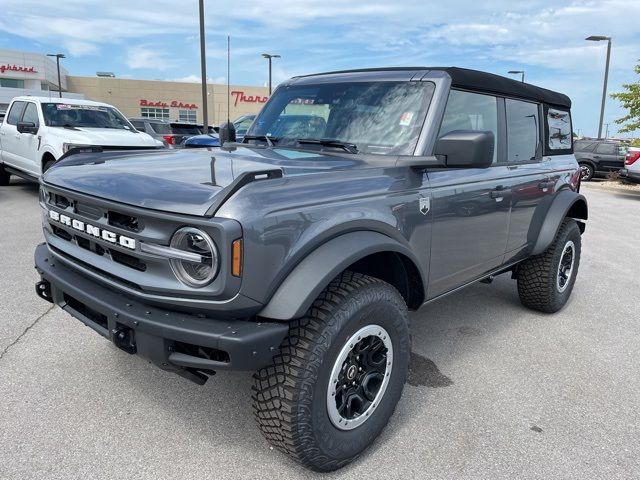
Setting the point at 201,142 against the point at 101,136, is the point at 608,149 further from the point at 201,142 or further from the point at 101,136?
the point at 201,142

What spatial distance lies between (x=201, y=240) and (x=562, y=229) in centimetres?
363

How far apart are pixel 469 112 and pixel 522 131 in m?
0.91

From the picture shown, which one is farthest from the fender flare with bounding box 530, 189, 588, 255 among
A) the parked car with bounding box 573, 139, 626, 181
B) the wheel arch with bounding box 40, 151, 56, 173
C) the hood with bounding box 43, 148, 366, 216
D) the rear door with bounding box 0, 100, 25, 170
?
the parked car with bounding box 573, 139, 626, 181

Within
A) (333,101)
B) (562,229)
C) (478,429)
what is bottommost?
(478,429)

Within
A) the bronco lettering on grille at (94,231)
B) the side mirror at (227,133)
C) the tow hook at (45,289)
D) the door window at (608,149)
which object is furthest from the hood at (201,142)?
the door window at (608,149)

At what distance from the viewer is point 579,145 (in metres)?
20.0

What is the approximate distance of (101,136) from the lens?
8.52m

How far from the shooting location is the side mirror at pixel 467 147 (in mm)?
2701

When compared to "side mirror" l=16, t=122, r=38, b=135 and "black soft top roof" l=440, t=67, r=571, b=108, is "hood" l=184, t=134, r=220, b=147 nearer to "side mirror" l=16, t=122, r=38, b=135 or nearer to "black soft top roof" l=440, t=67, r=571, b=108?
"black soft top roof" l=440, t=67, r=571, b=108

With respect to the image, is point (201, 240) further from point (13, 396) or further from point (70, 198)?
point (13, 396)

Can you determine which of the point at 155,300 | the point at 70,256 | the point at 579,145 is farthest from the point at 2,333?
the point at 579,145

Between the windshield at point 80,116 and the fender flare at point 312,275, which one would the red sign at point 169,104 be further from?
the fender flare at point 312,275

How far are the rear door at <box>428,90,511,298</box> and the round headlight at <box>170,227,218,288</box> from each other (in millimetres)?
1420

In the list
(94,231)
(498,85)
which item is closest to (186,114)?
(498,85)
